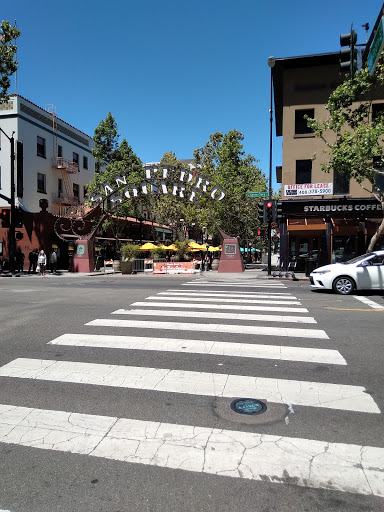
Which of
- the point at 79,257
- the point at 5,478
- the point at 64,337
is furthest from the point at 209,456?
the point at 79,257

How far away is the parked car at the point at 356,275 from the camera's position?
→ 1209cm

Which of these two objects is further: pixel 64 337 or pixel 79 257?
pixel 79 257

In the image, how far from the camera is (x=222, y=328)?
7309mm

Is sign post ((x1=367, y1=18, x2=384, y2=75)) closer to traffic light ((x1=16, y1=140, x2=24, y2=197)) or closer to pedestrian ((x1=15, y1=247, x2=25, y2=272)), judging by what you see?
traffic light ((x1=16, y1=140, x2=24, y2=197))

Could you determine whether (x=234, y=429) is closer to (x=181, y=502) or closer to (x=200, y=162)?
(x=181, y=502)

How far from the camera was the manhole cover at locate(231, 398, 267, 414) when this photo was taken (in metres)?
3.79

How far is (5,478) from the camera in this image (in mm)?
2771

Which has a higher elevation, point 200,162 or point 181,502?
point 200,162

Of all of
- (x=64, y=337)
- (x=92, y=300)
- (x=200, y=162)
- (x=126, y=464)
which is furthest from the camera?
(x=200, y=162)

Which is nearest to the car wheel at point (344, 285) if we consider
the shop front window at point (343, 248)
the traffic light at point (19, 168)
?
the shop front window at point (343, 248)

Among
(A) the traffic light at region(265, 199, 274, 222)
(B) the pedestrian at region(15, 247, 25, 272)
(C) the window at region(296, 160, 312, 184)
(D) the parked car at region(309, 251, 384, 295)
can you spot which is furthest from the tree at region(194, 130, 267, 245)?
(D) the parked car at region(309, 251, 384, 295)

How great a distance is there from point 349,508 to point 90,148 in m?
39.1

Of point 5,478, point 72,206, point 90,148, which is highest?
point 90,148

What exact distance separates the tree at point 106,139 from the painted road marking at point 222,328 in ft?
99.7
